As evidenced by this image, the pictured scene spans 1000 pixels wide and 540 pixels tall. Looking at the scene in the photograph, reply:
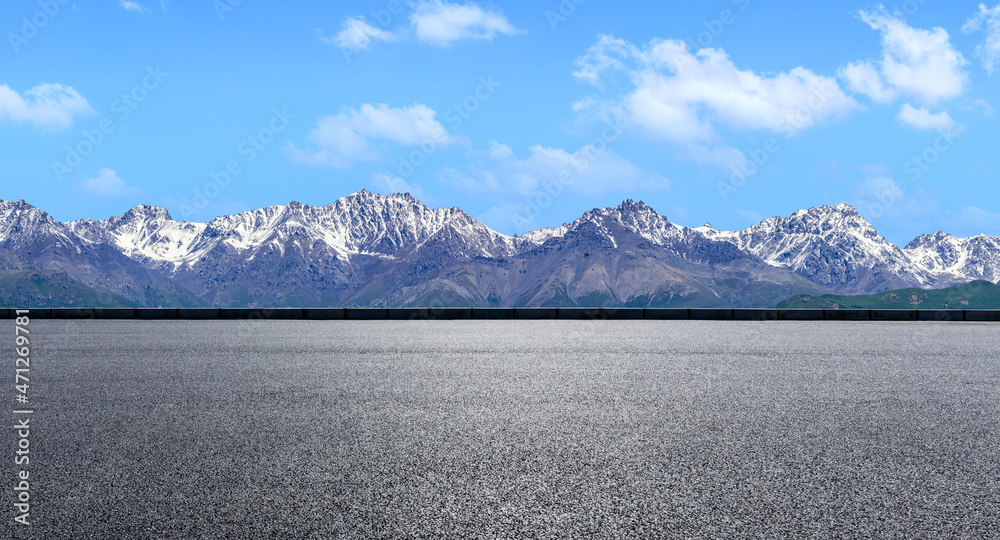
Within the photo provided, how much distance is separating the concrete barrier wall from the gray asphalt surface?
14673 mm

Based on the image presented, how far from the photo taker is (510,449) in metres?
5.73

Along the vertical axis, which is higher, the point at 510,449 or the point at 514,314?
the point at 514,314

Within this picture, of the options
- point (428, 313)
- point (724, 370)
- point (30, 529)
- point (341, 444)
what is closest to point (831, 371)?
point (724, 370)

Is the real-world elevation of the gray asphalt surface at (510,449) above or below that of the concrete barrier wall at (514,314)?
below

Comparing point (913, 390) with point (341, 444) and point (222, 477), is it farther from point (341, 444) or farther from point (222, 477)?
point (222, 477)

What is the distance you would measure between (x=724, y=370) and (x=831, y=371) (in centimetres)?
157

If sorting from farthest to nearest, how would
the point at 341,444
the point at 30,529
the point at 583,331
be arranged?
the point at 583,331 → the point at 341,444 → the point at 30,529

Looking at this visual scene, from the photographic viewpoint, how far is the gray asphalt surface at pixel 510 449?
13.9 ft

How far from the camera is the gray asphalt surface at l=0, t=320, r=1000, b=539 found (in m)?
4.22

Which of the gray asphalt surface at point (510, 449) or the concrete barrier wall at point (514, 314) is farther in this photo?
the concrete barrier wall at point (514, 314)

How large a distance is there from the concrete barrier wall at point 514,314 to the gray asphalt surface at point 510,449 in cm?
1467

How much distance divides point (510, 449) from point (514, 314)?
22.2 m

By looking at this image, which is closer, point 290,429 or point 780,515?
point 780,515

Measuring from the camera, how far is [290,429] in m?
6.48
